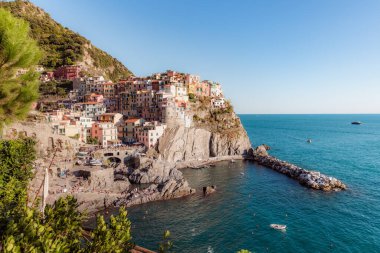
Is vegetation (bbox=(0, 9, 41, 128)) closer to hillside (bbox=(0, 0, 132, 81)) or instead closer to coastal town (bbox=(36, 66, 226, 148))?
coastal town (bbox=(36, 66, 226, 148))

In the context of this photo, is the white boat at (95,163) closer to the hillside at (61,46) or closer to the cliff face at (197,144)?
the cliff face at (197,144)

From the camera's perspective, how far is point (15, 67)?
9.69 metres

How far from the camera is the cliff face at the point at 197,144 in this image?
210 ft

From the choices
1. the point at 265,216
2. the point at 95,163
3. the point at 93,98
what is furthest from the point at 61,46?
the point at 265,216

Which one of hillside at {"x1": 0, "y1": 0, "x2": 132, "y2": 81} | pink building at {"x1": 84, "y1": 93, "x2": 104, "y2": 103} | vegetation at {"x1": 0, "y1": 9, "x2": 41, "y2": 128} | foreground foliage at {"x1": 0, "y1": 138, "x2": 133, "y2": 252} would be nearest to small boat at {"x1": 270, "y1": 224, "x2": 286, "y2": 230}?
foreground foliage at {"x1": 0, "y1": 138, "x2": 133, "y2": 252}

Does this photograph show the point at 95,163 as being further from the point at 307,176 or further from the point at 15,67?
the point at 307,176

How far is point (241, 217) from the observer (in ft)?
114

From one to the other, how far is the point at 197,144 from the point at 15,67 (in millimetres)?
61112

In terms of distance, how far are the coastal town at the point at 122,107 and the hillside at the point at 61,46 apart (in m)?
9.76

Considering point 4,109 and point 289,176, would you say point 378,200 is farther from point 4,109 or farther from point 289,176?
point 4,109

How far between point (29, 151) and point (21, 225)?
25.9 m

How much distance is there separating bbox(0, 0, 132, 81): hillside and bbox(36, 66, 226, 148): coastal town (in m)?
9.76

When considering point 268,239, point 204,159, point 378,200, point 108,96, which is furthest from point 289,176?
point 108,96

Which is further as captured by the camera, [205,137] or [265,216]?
[205,137]
